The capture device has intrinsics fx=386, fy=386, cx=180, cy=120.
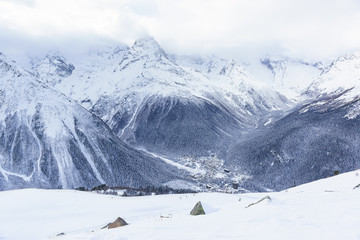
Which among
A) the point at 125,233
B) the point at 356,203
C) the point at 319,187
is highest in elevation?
the point at 356,203

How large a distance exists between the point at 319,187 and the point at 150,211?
22660mm

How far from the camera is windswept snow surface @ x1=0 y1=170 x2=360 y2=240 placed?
2347 centimetres

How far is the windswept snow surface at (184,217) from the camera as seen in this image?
23469mm

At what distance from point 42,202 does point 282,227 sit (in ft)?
134

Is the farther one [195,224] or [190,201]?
[190,201]

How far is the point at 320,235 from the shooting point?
2127 cm

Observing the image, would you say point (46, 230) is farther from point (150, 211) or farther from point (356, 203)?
point (356, 203)

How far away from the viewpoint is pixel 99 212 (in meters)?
48.8

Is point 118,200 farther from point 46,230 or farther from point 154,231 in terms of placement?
point 154,231

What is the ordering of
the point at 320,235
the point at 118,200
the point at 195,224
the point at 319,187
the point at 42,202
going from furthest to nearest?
the point at 118,200 < the point at 42,202 < the point at 319,187 < the point at 195,224 < the point at 320,235

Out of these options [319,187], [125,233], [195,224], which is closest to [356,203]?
[195,224]

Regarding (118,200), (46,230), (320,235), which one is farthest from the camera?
(118,200)

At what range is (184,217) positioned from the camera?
33.7 metres

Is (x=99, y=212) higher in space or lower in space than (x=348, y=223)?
lower
